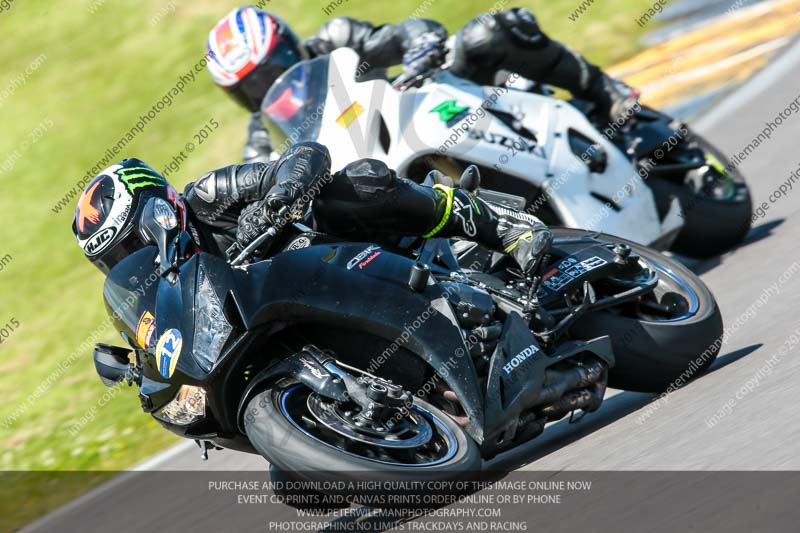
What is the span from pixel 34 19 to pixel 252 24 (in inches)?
542

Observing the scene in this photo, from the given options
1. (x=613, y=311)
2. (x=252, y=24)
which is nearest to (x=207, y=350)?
(x=613, y=311)

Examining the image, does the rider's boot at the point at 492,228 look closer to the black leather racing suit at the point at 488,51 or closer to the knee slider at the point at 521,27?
the black leather racing suit at the point at 488,51

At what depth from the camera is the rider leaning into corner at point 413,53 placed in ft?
23.5

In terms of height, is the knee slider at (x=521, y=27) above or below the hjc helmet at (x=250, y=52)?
below

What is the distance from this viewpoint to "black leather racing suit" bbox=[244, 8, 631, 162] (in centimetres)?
741

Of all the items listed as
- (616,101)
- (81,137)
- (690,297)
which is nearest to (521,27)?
(616,101)

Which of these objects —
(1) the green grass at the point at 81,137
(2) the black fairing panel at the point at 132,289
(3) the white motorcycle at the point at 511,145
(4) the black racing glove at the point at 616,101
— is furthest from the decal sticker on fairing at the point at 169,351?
(4) the black racing glove at the point at 616,101

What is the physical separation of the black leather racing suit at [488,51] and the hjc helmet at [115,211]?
287cm

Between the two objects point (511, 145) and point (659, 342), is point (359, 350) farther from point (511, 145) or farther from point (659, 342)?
point (511, 145)

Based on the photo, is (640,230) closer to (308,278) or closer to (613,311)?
(613,311)

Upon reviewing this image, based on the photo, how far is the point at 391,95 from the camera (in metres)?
6.25

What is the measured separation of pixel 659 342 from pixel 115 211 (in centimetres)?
242

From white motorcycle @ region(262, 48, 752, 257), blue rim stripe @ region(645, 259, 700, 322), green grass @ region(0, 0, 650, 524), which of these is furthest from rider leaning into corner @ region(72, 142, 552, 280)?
green grass @ region(0, 0, 650, 524)

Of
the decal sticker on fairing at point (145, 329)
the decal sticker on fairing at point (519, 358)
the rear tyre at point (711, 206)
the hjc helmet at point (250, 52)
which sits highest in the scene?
the decal sticker on fairing at point (145, 329)
